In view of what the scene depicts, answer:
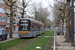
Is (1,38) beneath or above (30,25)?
beneath

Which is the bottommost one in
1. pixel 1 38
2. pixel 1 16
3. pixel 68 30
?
pixel 1 38

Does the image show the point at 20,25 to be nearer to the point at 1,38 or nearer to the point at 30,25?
the point at 30,25

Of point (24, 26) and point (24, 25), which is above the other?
point (24, 25)

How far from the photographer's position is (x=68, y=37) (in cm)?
1470

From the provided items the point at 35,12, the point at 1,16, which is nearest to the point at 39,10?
the point at 35,12

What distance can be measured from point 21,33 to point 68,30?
8.16 meters

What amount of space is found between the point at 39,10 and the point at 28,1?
23.8 meters

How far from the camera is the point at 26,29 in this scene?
19.8m

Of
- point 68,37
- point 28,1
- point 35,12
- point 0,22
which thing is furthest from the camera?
point 35,12

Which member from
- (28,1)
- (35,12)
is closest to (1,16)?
(35,12)

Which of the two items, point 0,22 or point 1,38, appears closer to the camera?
point 1,38

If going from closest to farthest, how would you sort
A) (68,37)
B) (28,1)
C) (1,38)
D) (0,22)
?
(68,37) < (1,38) < (28,1) < (0,22)

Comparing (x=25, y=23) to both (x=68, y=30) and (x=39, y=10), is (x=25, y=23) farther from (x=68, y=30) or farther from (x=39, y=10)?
(x=39, y=10)

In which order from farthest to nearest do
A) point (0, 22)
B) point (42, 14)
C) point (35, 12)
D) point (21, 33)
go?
point (42, 14) < point (35, 12) < point (0, 22) < point (21, 33)
